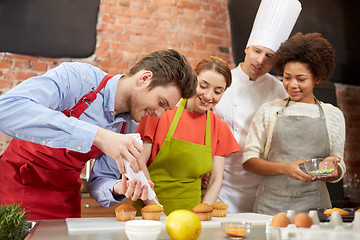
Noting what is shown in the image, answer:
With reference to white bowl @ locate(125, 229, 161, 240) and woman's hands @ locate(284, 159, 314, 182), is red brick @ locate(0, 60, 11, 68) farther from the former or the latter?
white bowl @ locate(125, 229, 161, 240)

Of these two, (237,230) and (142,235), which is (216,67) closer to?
(237,230)

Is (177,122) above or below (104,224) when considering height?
above

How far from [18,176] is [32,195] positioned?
0.32 ft

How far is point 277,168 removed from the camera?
2.00 metres

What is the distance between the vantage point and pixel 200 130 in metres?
2.03

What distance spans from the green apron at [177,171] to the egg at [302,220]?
1.00m

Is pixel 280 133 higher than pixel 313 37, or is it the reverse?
pixel 313 37

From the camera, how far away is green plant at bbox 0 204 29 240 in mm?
972

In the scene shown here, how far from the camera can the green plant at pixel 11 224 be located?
97 centimetres

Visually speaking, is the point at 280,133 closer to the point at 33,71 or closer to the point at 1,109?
the point at 1,109

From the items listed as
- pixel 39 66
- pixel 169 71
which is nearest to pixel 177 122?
pixel 169 71

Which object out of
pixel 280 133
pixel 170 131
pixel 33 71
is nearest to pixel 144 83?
pixel 170 131

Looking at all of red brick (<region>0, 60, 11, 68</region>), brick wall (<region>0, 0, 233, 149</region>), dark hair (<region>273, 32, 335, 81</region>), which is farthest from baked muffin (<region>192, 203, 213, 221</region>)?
red brick (<region>0, 60, 11, 68</region>)

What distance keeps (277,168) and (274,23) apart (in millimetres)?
1036
